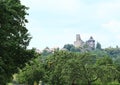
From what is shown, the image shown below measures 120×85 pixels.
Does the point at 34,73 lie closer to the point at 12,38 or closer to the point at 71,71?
the point at 71,71

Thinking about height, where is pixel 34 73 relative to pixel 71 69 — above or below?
below

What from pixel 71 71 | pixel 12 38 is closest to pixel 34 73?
pixel 71 71

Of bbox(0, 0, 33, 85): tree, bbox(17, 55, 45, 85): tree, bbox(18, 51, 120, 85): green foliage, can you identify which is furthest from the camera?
bbox(17, 55, 45, 85): tree

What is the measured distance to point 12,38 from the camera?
28406mm

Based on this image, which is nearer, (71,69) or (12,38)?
(12,38)

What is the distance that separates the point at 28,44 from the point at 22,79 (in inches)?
1850

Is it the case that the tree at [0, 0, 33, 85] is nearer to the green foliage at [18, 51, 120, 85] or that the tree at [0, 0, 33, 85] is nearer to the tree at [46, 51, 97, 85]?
the green foliage at [18, 51, 120, 85]

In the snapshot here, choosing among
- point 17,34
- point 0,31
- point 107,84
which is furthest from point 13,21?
point 107,84

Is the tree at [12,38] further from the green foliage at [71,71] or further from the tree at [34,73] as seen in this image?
the tree at [34,73]

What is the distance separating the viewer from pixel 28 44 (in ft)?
99.5

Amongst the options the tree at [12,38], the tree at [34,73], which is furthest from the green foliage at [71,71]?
the tree at [12,38]

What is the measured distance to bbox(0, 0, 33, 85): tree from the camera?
2692 cm

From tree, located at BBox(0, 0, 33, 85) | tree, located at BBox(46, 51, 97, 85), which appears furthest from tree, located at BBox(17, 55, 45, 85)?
tree, located at BBox(0, 0, 33, 85)

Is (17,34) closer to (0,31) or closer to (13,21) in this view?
(13,21)
